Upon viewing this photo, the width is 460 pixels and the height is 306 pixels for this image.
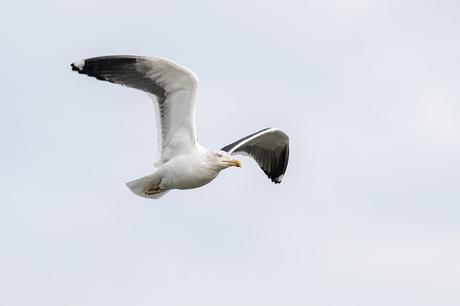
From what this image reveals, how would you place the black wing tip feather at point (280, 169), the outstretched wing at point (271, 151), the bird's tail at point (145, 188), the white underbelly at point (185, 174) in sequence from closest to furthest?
the white underbelly at point (185, 174) < the bird's tail at point (145, 188) < the outstretched wing at point (271, 151) < the black wing tip feather at point (280, 169)

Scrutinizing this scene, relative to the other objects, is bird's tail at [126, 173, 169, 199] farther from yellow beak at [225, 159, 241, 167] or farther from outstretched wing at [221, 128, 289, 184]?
outstretched wing at [221, 128, 289, 184]

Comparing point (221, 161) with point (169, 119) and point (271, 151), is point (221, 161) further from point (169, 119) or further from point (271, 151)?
point (271, 151)

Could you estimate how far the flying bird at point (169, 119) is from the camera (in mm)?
20219

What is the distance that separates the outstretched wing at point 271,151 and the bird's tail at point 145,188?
210cm

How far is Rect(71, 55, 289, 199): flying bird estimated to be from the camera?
20.2m

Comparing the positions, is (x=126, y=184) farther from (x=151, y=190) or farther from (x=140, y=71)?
(x=140, y=71)

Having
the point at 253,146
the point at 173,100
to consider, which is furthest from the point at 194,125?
the point at 253,146

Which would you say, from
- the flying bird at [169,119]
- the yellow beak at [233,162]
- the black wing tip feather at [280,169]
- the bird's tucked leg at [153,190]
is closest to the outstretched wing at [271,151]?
the black wing tip feather at [280,169]

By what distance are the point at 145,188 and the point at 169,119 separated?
1.16m

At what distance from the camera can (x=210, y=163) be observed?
20297mm

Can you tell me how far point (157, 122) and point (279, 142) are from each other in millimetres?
3168

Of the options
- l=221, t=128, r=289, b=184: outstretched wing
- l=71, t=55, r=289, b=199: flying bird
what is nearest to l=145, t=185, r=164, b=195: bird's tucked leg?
l=71, t=55, r=289, b=199: flying bird

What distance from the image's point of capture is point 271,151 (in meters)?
23.7

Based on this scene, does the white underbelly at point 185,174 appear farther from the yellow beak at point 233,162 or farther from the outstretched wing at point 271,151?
the outstretched wing at point 271,151
